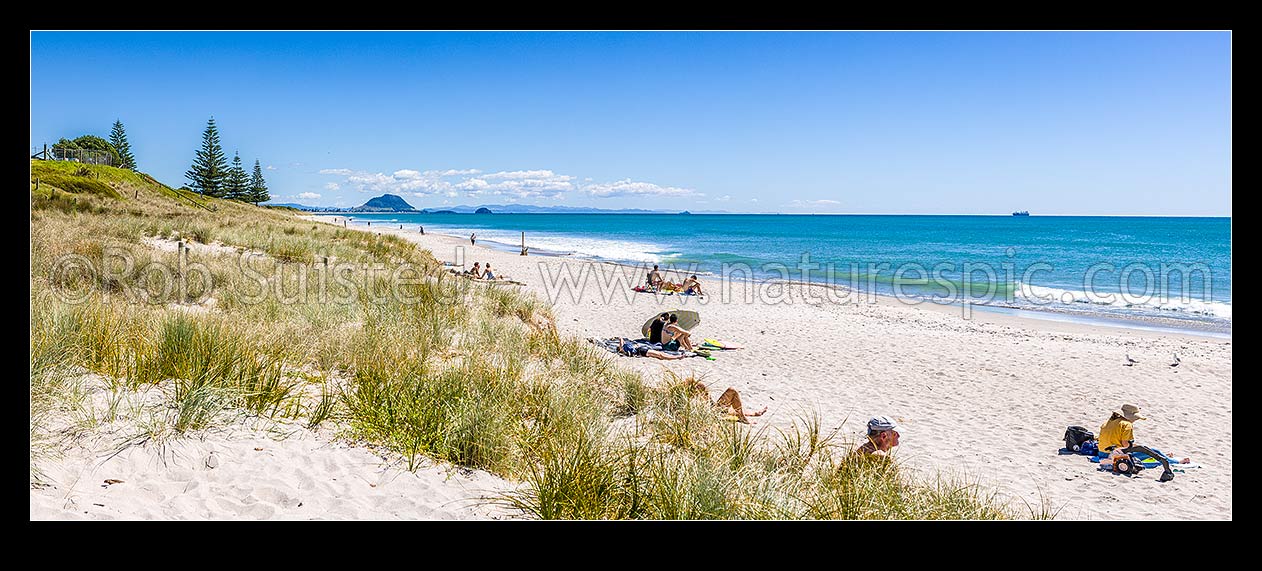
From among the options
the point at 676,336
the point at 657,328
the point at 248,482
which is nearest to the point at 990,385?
the point at 676,336

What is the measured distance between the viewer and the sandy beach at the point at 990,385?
Answer: 5289 mm

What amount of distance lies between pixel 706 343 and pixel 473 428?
6.93 m

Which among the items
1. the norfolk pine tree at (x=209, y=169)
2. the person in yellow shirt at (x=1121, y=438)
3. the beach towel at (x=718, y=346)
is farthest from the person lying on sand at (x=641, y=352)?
the norfolk pine tree at (x=209, y=169)

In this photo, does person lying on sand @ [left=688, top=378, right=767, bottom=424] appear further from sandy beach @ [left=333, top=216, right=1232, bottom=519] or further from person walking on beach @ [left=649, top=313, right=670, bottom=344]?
person walking on beach @ [left=649, top=313, right=670, bottom=344]

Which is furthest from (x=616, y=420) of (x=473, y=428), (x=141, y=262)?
(x=141, y=262)

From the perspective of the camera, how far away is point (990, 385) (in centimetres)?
849

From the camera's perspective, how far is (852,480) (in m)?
3.61

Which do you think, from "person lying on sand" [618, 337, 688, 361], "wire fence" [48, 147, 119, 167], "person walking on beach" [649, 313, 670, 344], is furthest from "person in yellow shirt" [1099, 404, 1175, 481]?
"wire fence" [48, 147, 119, 167]

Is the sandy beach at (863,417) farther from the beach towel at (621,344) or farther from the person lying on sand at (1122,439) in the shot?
the beach towel at (621,344)

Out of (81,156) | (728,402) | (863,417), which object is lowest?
(863,417)

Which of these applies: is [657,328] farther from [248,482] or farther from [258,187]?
[258,187]

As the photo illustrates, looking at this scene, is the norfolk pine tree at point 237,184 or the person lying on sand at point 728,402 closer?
the person lying on sand at point 728,402
